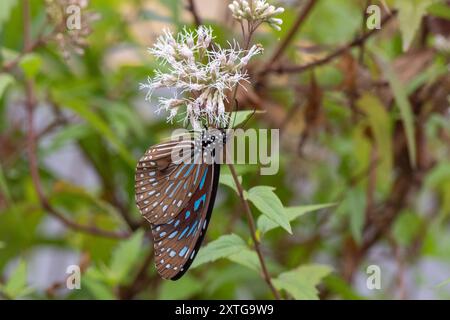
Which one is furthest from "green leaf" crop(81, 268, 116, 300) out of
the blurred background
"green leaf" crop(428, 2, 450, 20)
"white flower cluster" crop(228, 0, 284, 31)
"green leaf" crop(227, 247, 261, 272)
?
"green leaf" crop(428, 2, 450, 20)

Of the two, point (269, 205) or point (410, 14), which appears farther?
point (410, 14)

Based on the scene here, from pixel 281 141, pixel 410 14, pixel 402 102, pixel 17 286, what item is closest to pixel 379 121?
pixel 402 102

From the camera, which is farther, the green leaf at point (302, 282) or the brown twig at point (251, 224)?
the green leaf at point (302, 282)

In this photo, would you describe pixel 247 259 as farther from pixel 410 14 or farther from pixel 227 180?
pixel 410 14

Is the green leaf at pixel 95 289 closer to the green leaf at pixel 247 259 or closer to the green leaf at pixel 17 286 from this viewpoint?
the green leaf at pixel 17 286

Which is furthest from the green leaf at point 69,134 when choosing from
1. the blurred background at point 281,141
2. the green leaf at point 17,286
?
the green leaf at point 17,286

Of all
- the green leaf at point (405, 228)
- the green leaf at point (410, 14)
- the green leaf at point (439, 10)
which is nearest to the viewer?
the green leaf at point (410, 14)
